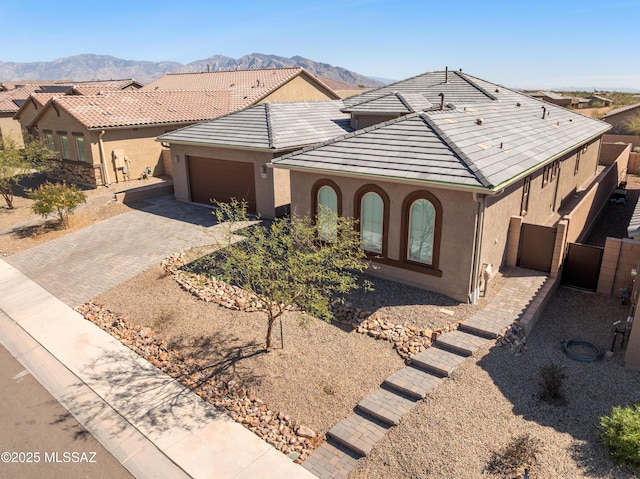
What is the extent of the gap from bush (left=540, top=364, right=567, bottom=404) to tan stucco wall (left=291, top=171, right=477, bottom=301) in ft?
11.5

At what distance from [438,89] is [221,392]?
20.3 m

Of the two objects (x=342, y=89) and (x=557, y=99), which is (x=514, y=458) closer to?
(x=557, y=99)

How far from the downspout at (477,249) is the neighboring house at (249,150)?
920 cm

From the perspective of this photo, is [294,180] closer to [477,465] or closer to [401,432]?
[401,432]

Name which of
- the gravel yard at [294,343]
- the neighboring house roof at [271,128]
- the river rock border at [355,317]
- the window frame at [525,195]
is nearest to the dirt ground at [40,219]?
the neighboring house roof at [271,128]

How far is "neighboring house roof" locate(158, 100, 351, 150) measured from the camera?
19531mm

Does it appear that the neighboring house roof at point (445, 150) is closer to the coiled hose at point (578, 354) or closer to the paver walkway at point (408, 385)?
the paver walkway at point (408, 385)

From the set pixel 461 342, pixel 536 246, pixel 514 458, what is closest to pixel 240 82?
pixel 536 246

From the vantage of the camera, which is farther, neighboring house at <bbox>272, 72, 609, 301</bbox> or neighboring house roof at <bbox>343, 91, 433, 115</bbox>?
neighboring house roof at <bbox>343, 91, 433, 115</bbox>

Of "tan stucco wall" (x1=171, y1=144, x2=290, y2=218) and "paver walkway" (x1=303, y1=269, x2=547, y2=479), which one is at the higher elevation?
"tan stucco wall" (x1=171, y1=144, x2=290, y2=218)

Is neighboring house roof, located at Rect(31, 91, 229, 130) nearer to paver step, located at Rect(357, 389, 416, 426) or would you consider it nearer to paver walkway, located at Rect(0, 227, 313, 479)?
paver walkway, located at Rect(0, 227, 313, 479)

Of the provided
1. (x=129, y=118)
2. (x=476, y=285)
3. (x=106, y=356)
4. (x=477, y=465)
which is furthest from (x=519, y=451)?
(x=129, y=118)

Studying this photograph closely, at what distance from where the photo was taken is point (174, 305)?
43.9ft

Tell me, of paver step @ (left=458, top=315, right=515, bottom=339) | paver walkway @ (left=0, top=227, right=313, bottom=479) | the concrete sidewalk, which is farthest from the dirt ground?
paver step @ (left=458, top=315, right=515, bottom=339)
